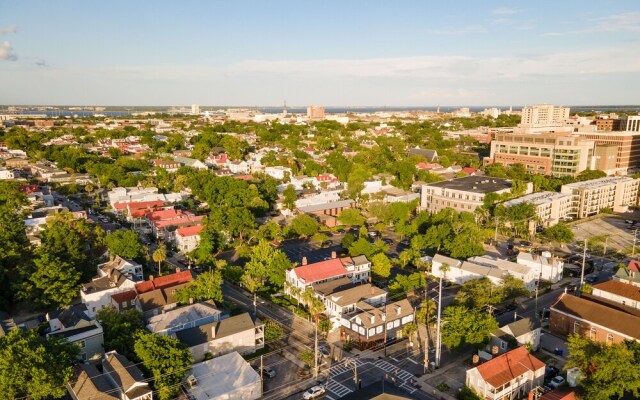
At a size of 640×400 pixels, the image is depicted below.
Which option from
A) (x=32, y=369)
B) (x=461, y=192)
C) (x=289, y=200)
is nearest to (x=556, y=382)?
(x=32, y=369)

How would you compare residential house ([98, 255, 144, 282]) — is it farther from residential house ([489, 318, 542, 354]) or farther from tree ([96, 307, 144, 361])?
residential house ([489, 318, 542, 354])

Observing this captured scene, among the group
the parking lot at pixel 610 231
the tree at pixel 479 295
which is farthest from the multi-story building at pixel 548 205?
the tree at pixel 479 295

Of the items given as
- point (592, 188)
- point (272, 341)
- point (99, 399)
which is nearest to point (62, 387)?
point (99, 399)

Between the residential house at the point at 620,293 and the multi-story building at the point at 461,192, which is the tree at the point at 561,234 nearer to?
the multi-story building at the point at 461,192

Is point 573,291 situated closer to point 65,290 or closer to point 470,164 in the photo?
point 65,290

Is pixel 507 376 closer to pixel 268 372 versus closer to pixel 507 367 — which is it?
pixel 507 367

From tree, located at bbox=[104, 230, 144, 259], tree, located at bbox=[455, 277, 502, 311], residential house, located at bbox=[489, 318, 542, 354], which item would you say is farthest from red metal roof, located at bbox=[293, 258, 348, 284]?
tree, located at bbox=[104, 230, 144, 259]
